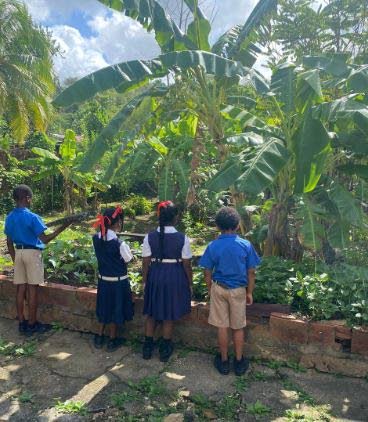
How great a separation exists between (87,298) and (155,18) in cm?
341

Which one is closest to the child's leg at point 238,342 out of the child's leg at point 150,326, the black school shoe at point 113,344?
Result: the child's leg at point 150,326

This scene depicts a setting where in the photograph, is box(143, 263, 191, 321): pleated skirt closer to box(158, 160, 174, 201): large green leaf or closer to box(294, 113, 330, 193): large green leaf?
box(294, 113, 330, 193): large green leaf

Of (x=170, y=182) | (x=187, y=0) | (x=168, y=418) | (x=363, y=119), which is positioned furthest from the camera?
(x=170, y=182)

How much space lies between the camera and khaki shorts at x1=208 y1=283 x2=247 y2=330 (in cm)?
388

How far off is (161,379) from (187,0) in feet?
15.0

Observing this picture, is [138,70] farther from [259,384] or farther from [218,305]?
[259,384]

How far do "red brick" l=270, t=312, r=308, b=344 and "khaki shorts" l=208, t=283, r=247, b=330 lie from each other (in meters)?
0.33

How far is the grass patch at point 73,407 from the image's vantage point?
3.41 m

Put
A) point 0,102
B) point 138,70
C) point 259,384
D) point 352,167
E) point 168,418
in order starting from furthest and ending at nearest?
point 0,102
point 352,167
point 138,70
point 259,384
point 168,418

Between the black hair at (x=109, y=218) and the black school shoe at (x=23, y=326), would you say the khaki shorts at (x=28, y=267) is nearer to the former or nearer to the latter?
→ the black school shoe at (x=23, y=326)

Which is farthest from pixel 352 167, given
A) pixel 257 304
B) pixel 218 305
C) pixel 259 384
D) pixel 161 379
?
pixel 161 379

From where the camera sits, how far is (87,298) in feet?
15.8

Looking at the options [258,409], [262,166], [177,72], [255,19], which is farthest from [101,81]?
[258,409]

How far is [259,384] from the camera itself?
3.74 m
